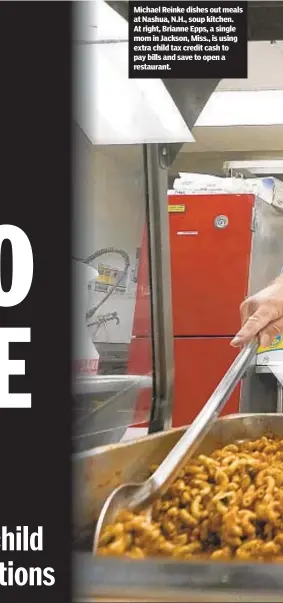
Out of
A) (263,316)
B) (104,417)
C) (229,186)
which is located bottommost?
(104,417)

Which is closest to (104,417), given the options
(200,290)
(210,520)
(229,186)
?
(210,520)

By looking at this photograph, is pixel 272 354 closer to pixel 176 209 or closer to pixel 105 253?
pixel 176 209

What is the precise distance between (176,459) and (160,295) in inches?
14.9

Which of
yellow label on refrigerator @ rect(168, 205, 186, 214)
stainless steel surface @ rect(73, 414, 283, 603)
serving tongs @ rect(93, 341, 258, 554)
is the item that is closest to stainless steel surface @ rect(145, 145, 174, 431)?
yellow label on refrigerator @ rect(168, 205, 186, 214)

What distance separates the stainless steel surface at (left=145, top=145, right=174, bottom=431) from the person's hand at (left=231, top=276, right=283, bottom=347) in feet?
0.46

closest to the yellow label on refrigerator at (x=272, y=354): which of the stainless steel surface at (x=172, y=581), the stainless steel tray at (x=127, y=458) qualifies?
the stainless steel tray at (x=127, y=458)

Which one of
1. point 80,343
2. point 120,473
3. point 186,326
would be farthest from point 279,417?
point 80,343

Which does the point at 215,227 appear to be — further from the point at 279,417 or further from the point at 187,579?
the point at 187,579

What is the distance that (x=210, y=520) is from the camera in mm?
930

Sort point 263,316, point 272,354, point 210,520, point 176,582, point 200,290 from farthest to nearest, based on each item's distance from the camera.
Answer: point 200,290
point 272,354
point 263,316
point 210,520
point 176,582

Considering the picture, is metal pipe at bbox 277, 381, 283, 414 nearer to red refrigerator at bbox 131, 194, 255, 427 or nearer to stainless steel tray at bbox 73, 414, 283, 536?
stainless steel tray at bbox 73, 414, 283, 536

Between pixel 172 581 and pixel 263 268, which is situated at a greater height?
pixel 263 268

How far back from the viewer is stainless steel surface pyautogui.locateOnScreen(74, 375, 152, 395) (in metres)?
0.87

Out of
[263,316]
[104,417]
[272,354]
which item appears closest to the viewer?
[104,417]
